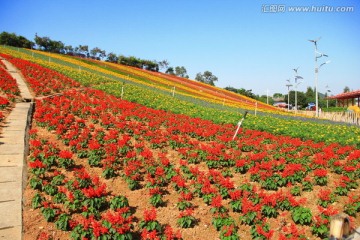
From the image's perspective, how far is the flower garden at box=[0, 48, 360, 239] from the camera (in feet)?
22.8

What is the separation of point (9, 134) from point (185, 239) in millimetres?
9365

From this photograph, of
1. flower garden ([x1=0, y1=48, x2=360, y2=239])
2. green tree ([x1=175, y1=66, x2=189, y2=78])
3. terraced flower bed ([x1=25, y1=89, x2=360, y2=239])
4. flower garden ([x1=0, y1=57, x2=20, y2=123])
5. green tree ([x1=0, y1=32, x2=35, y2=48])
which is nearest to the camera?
flower garden ([x1=0, y1=48, x2=360, y2=239])

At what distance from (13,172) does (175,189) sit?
Result: 5.18 metres

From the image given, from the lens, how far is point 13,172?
9.08m

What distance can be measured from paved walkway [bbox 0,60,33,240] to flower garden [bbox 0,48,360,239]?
0.28m

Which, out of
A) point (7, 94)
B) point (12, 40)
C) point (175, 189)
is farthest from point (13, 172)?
point (12, 40)

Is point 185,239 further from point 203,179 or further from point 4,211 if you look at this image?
point 4,211

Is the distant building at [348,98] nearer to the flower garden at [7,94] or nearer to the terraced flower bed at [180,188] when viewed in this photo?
the terraced flower bed at [180,188]

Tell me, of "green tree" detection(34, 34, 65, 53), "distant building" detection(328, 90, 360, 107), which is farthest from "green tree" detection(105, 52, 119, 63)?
"distant building" detection(328, 90, 360, 107)

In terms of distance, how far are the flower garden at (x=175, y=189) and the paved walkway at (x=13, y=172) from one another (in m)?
0.28

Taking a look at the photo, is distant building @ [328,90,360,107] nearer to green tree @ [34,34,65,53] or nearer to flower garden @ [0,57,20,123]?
flower garden @ [0,57,20,123]

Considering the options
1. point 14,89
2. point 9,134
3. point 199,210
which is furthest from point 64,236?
point 14,89

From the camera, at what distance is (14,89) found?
69.5 ft

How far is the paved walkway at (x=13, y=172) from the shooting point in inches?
265
